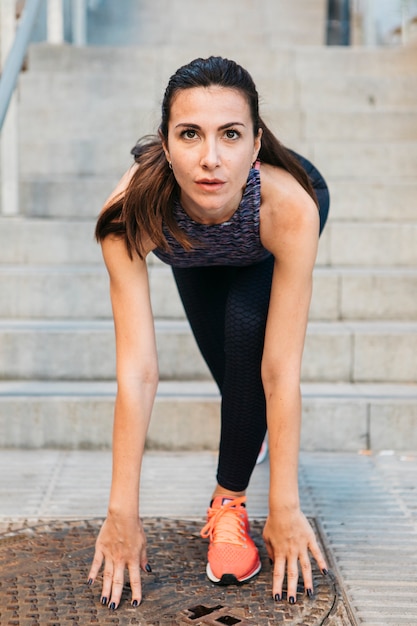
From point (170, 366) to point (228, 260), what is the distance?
1.30 m

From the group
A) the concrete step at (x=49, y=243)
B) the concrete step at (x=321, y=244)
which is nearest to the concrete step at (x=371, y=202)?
the concrete step at (x=321, y=244)

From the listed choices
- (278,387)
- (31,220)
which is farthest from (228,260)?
(31,220)

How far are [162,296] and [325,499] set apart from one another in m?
1.31

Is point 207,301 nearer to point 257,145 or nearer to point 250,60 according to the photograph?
point 257,145

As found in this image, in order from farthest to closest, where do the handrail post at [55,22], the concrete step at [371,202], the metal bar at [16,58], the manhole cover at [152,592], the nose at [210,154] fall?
the handrail post at [55,22], the concrete step at [371,202], the metal bar at [16,58], the manhole cover at [152,592], the nose at [210,154]

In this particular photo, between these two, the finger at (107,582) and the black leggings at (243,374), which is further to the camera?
Answer: the black leggings at (243,374)

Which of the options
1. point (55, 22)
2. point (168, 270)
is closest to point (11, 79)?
point (168, 270)

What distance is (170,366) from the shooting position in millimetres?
3434

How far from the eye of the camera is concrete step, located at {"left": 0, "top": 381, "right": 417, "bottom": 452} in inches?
123

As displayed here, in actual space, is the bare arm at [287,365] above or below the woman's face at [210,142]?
below

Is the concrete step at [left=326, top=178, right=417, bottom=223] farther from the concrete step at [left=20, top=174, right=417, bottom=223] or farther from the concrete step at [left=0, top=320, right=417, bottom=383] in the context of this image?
the concrete step at [left=0, top=320, right=417, bottom=383]

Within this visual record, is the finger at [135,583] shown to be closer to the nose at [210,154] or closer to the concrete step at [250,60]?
the nose at [210,154]

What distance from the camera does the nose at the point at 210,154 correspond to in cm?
181

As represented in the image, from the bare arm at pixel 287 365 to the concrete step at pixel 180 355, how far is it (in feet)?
4.42
